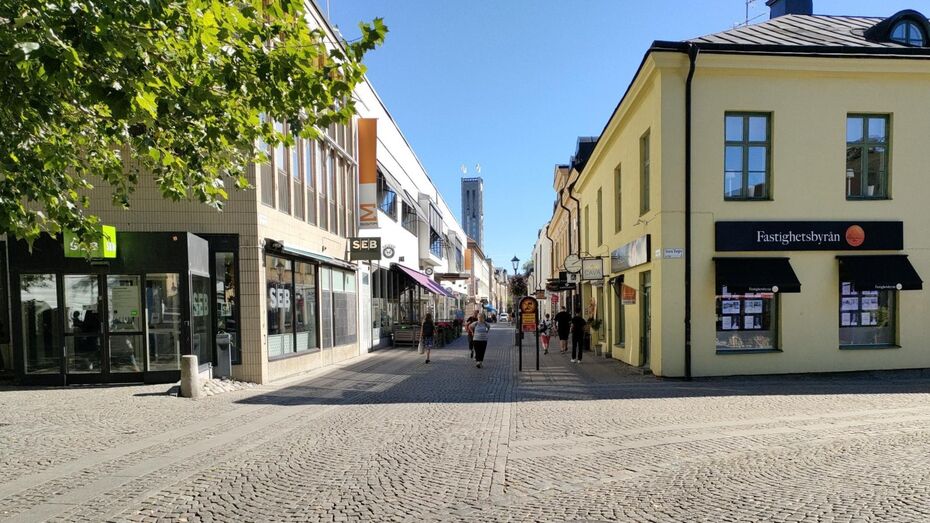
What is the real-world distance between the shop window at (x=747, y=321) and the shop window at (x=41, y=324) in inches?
528

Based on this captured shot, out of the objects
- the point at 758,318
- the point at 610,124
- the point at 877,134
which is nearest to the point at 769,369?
the point at 758,318

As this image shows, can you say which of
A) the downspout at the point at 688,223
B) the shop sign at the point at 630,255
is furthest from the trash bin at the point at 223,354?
the downspout at the point at 688,223

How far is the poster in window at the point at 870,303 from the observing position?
1209 centimetres

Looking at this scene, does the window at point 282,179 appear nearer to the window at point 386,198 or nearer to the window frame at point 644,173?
the window frame at point 644,173

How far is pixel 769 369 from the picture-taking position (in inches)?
459

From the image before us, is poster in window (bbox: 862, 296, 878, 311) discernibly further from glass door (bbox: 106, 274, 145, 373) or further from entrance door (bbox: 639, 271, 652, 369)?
glass door (bbox: 106, 274, 145, 373)

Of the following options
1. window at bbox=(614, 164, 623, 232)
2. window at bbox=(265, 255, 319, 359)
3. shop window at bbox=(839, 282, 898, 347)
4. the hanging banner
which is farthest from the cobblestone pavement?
the hanging banner

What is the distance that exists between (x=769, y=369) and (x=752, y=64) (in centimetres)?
639

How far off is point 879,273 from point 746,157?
365cm

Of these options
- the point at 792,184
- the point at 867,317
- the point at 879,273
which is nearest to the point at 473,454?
the point at 792,184

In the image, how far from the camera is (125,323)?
10.8 metres

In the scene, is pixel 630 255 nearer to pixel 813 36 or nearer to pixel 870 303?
pixel 870 303

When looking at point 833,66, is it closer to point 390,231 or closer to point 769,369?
point 769,369

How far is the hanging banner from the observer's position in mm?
18938
